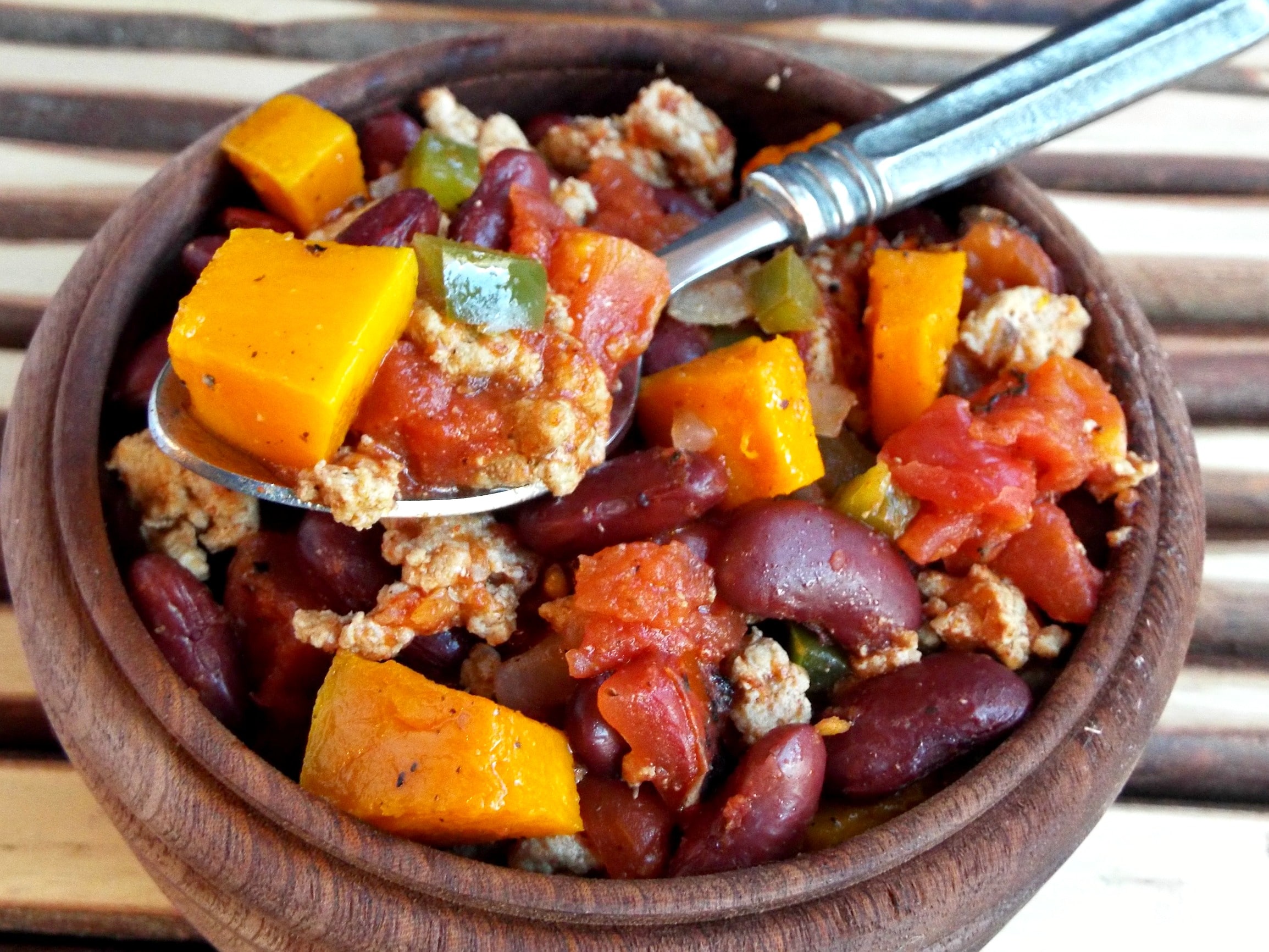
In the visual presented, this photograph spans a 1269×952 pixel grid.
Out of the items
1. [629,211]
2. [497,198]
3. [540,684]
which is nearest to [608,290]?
[497,198]

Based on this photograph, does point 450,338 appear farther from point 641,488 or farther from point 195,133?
point 195,133

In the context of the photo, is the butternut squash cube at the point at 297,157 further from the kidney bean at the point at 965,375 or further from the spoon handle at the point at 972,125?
the kidney bean at the point at 965,375

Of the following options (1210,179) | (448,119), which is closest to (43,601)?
(448,119)

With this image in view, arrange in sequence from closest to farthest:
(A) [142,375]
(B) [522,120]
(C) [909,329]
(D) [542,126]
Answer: (A) [142,375], (C) [909,329], (D) [542,126], (B) [522,120]

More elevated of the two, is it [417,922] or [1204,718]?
[417,922]

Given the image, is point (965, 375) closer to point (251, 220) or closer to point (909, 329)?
point (909, 329)

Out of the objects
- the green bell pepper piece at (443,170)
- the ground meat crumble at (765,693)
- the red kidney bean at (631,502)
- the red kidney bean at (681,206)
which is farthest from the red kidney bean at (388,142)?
the ground meat crumble at (765,693)

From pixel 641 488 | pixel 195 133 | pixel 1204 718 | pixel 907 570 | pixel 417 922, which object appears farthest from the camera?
pixel 195 133

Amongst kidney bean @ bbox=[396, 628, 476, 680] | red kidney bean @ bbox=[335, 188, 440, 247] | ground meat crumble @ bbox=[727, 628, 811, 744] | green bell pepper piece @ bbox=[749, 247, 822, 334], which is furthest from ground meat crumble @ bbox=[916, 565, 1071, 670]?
red kidney bean @ bbox=[335, 188, 440, 247]
